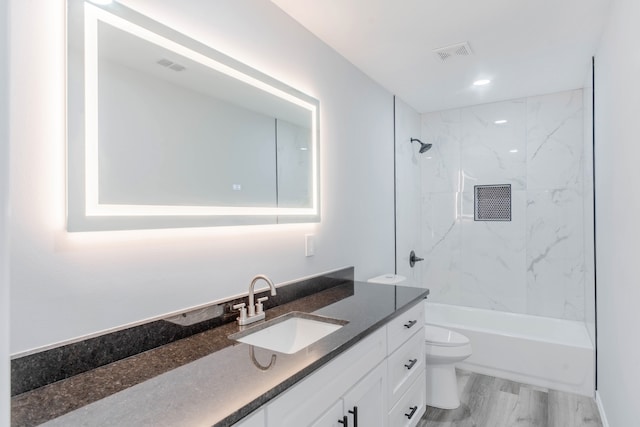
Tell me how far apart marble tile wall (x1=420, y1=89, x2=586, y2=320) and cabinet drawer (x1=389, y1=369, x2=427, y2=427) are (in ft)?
5.92

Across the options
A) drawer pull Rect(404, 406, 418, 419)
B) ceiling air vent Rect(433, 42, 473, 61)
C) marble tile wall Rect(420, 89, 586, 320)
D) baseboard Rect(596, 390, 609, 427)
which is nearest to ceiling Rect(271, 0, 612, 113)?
ceiling air vent Rect(433, 42, 473, 61)

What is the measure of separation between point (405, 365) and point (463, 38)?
1.99m

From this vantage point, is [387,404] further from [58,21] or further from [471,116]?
[471,116]

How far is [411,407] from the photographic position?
81.4 inches

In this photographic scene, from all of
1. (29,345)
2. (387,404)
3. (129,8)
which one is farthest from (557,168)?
(29,345)

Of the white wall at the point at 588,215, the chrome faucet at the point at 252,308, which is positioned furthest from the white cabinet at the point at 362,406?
the white wall at the point at 588,215

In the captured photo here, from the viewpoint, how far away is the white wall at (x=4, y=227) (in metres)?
0.46

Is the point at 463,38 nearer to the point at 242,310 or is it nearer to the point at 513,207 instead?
the point at 513,207

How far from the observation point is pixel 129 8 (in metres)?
1.26

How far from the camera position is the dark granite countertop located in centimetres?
85

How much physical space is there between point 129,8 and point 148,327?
3.60 ft

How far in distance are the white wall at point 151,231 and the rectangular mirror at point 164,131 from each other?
5 cm

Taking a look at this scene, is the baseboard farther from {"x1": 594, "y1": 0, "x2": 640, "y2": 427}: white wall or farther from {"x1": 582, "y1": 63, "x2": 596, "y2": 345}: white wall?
{"x1": 582, "y1": 63, "x2": 596, "y2": 345}: white wall

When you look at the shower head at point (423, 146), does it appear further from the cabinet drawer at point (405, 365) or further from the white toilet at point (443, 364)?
the cabinet drawer at point (405, 365)
